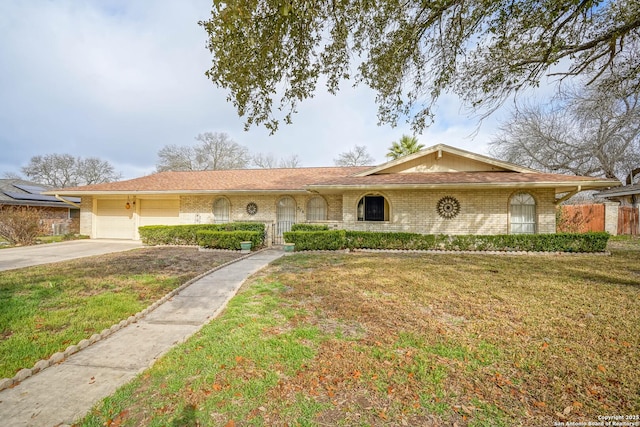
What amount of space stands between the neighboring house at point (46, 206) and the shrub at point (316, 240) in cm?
1654

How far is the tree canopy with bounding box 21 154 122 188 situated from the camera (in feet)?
113

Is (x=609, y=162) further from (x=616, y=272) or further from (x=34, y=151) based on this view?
(x=34, y=151)

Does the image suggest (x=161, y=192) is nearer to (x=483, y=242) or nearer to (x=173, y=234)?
(x=173, y=234)

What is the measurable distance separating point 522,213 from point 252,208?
42.7 feet

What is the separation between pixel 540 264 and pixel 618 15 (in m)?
6.49

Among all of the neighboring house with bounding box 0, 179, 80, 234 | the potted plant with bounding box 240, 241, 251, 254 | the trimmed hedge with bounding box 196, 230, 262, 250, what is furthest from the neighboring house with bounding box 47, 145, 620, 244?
the neighboring house with bounding box 0, 179, 80, 234

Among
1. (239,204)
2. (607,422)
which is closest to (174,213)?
(239,204)

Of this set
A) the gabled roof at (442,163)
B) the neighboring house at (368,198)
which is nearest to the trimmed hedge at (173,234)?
the neighboring house at (368,198)

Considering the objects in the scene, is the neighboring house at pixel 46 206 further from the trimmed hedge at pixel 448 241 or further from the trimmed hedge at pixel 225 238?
the trimmed hedge at pixel 448 241

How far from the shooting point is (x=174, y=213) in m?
15.9

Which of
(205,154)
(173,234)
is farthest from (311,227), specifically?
(205,154)

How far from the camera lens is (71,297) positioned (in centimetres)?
550

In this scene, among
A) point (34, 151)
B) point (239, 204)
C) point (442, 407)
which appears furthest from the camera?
point (34, 151)

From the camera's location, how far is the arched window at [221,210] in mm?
15281
